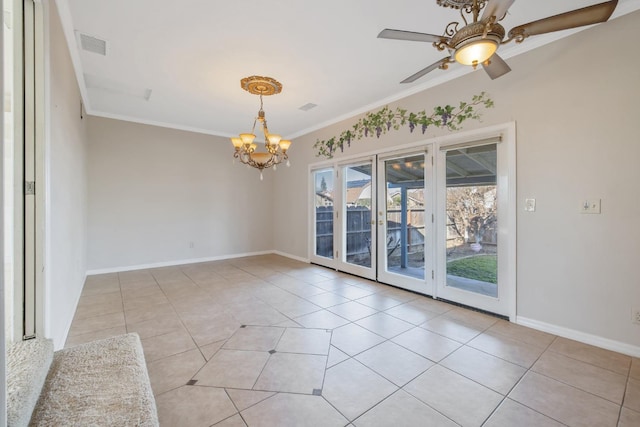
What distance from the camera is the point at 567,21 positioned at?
67.2 inches

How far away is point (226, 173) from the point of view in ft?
20.6

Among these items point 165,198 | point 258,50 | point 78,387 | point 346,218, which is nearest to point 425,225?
point 346,218

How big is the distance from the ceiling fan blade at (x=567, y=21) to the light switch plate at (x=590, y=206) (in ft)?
4.94

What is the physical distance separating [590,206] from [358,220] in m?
2.99

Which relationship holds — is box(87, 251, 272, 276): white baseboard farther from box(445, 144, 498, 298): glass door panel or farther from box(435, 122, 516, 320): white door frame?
box(435, 122, 516, 320): white door frame

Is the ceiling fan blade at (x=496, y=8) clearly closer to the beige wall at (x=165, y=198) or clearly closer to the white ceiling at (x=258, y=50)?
the white ceiling at (x=258, y=50)

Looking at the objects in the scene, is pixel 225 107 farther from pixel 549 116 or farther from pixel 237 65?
pixel 549 116

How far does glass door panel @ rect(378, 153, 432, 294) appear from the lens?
3.85m

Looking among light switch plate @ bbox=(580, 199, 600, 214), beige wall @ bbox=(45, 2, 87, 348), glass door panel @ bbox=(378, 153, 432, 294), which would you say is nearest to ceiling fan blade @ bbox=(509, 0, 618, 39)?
light switch plate @ bbox=(580, 199, 600, 214)

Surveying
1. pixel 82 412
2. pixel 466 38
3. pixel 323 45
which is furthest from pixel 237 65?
pixel 82 412

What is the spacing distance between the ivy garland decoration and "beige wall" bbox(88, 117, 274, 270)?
2.25 m

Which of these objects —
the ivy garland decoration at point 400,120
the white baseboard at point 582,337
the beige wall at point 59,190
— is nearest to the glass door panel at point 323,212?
the ivy garland decoration at point 400,120

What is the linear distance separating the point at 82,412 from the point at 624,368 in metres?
3.45

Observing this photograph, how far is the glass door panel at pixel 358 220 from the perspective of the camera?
4.62 meters
